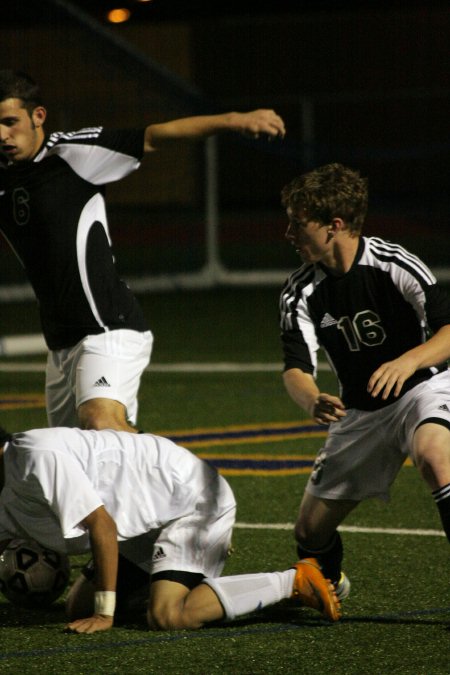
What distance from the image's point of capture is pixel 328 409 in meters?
5.21

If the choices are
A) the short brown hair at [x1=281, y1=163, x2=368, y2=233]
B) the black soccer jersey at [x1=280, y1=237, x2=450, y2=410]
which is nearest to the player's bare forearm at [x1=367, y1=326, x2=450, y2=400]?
the black soccer jersey at [x1=280, y1=237, x2=450, y2=410]

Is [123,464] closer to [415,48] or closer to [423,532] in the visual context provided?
[423,532]

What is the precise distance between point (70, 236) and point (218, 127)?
35.0 inches

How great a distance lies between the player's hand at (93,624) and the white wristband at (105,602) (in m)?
0.02

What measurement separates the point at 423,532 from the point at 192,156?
16.1 metres

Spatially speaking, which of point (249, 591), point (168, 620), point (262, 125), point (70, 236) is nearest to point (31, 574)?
point (168, 620)

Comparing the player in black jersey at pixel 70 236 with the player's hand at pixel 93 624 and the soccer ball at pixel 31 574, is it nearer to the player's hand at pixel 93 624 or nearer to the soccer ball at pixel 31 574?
the soccer ball at pixel 31 574

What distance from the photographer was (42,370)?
42.5 feet

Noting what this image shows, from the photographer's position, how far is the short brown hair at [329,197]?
559 cm

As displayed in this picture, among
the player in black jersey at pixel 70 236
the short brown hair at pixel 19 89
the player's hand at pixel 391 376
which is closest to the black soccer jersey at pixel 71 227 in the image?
the player in black jersey at pixel 70 236

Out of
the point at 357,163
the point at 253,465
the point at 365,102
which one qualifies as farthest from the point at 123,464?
the point at 365,102

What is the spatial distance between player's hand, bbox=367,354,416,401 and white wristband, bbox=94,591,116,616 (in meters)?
1.12

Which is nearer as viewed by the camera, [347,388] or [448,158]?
[347,388]

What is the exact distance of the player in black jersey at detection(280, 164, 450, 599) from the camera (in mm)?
5582
